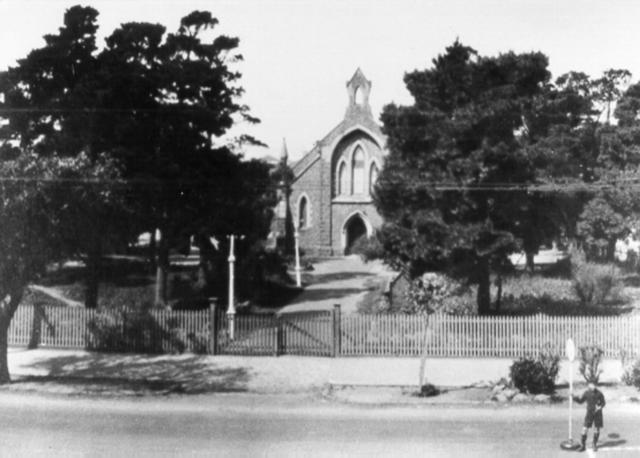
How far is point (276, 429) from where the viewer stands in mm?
13602

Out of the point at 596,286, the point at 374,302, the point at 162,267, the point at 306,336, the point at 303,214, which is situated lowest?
the point at 306,336

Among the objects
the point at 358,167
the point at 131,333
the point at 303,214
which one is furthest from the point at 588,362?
the point at 303,214

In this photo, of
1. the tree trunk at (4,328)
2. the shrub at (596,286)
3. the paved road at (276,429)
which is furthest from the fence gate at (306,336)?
the shrub at (596,286)

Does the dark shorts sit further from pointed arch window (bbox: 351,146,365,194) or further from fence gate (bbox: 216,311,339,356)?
pointed arch window (bbox: 351,146,365,194)

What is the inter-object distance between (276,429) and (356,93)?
45343 millimetres

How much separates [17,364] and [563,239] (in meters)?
36.2

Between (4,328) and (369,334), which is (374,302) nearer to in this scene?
(369,334)

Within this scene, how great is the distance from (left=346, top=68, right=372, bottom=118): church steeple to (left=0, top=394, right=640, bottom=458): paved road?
41542 millimetres

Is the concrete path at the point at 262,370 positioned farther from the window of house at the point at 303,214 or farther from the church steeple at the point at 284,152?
the church steeple at the point at 284,152

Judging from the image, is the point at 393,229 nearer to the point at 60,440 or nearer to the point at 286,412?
the point at 286,412

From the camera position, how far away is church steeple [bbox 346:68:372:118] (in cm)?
5597

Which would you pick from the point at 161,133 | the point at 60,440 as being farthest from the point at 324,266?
the point at 60,440

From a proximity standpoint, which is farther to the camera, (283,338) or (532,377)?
(283,338)

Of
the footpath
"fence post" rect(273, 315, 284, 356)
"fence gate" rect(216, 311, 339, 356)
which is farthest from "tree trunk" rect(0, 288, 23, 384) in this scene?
"fence post" rect(273, 315, 284, 356)
